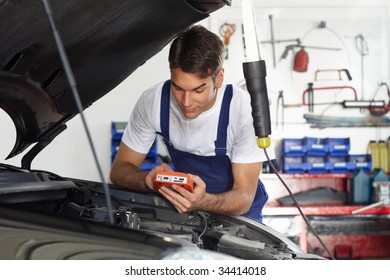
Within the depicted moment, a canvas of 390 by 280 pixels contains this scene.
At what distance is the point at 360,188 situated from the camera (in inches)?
156

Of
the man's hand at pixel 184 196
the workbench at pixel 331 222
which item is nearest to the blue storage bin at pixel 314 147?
the workbench at pixel 331 222

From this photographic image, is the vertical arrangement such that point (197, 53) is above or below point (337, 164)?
below

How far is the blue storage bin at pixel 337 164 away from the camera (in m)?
4.04

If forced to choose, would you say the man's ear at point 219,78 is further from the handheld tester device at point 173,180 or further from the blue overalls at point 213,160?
the handheld tester device at point 173,180

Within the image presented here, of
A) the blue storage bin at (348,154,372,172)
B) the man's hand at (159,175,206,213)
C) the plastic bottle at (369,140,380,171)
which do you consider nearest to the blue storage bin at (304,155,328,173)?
the blue storage bin at (348,154,372,172)

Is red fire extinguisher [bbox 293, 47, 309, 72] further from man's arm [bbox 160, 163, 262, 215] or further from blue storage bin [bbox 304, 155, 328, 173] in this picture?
man's arm [bbox 160, 163, 262, 215]

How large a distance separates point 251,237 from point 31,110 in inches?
27.5

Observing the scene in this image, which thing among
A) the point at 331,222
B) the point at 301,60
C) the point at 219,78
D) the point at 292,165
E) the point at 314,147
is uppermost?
the point at 301,60

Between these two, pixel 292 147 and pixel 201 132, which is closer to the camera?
pixel 201 132

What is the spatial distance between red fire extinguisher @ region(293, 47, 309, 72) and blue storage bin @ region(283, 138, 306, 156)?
0.54 meters

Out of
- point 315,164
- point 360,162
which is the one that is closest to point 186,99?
point 315,164

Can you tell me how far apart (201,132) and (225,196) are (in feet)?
0.89

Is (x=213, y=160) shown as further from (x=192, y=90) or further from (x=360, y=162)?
(x=360, y=162)

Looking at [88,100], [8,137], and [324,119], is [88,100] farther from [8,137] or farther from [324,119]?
[324,119]
